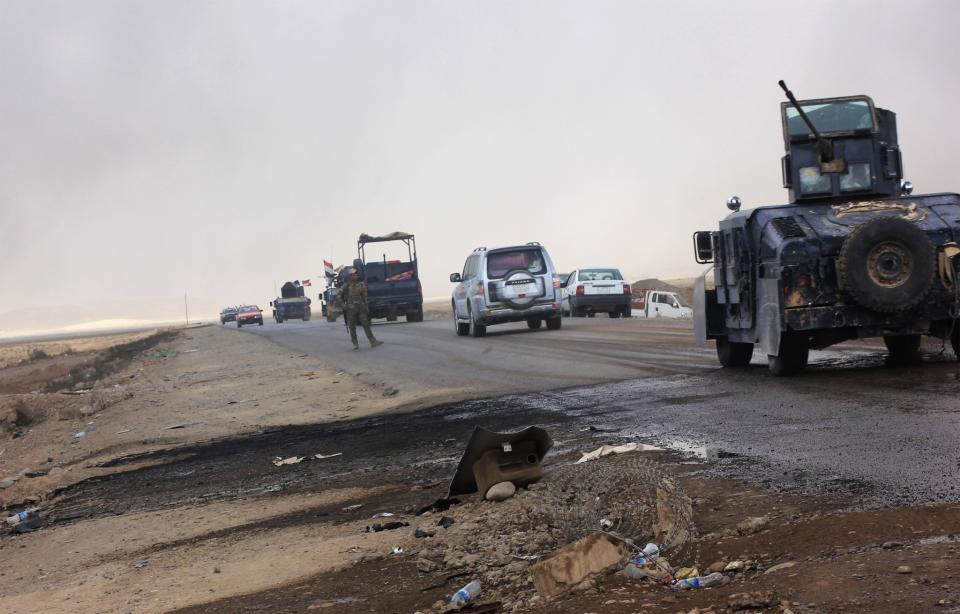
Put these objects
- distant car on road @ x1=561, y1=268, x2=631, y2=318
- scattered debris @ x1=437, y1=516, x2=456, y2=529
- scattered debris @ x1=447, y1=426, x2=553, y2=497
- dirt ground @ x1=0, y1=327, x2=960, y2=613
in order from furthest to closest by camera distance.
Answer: distant car on road @ x1=561, y1=268, x2=631, y2=318, scattered debris @ x1=447, y1=426, x2=553, y2=497, scattered debris @ x1=437, y1=516, x2=456, y2=529, dirt ground @ x1=0, y1=327, x2=960, y2=613

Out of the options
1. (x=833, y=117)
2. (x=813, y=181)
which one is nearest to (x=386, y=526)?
(x=813, y=181)

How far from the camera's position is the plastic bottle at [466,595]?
4.92m

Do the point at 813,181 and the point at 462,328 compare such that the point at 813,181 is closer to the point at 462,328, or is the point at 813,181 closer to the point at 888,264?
the point at 888,264

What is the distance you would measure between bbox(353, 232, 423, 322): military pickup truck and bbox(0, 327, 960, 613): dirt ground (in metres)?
31.3

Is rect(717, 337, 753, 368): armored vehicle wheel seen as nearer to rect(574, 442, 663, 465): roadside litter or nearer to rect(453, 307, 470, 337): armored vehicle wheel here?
rect(574, 442, 663, 465): roadside litter

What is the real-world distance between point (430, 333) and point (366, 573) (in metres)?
27.1

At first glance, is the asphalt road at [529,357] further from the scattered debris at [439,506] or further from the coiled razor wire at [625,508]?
the coiled razor wire at [625,508]

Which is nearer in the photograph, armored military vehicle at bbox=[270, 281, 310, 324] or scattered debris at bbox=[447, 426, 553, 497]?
scattered debris at bbox=[447, 426, 553, 497]

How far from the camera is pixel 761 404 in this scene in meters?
10.1

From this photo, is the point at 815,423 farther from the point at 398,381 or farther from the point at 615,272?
the point at 615,272

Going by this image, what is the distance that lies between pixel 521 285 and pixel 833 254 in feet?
51.0

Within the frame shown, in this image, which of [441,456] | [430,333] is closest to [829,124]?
[441,456]

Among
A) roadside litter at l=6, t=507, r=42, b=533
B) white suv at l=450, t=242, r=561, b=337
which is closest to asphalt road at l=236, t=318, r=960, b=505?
roadside litter at l=6, t=507, r=42, b=533

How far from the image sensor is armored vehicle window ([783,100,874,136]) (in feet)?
43.8
